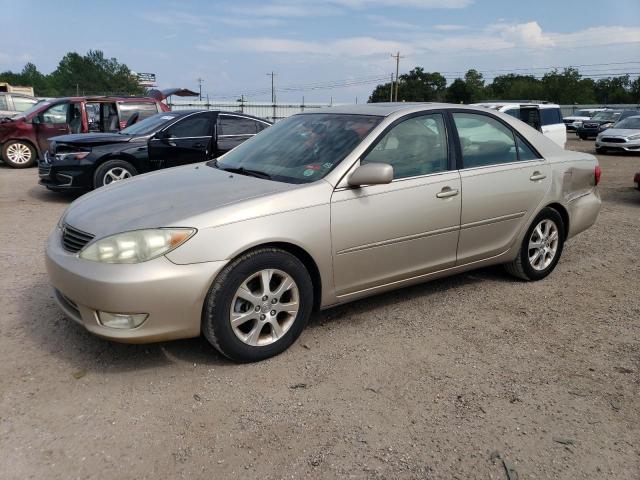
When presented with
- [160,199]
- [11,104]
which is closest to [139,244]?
[160,199]

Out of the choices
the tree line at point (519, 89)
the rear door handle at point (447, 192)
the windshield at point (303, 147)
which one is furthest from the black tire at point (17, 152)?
the tree line at point (519, 89)

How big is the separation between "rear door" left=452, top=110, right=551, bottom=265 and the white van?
924cm

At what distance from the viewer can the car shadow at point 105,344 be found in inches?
131

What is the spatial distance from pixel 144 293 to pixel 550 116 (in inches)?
540

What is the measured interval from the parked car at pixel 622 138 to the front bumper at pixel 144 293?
18.7 m

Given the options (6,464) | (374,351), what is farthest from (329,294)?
(6,464)

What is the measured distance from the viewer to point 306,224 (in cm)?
337

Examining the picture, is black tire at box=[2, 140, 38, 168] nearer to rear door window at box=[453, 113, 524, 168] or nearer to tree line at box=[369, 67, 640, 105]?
rear door window at box=[453, 113, 524, 168]

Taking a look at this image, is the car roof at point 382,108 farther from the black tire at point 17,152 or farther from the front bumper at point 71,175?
the black tire at point 17,152

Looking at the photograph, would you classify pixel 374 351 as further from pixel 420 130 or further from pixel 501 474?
pixel 420 130

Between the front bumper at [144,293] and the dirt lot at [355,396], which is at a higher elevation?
the front bumper at [144,293]

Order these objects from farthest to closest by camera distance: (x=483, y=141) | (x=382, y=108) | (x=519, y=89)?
(x=519, y=89) → (x=483, y=141) → (x=382, y=108)

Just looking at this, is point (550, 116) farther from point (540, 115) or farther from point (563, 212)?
point (563, 212)

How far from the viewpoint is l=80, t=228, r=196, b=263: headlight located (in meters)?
3.00
